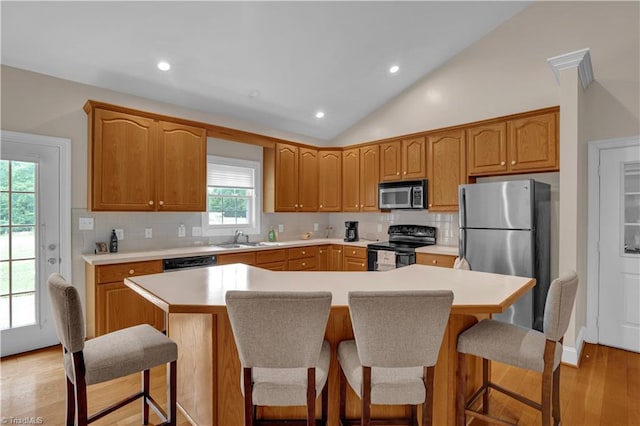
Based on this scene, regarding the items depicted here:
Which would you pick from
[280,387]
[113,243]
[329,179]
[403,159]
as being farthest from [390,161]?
[280,387]

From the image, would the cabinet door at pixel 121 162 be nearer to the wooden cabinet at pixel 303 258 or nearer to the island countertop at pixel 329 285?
the island countertop at pixel 329 285

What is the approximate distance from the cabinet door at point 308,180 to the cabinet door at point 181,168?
153 cm

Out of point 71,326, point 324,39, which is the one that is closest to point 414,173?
point 324,39

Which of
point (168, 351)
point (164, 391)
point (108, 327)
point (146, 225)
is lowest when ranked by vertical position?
point (164, 391)

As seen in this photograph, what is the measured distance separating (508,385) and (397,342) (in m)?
1.80

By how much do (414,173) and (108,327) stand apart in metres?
3.79

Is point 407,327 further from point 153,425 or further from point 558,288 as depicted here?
point 153,425

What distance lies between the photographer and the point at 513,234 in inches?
124

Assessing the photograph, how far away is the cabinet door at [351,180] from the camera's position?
5.04 metres

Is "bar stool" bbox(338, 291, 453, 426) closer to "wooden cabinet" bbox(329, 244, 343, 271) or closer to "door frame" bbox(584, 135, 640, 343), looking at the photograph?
"door frame" bbox(584, 135, 640, 343)

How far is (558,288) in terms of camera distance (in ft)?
5.21

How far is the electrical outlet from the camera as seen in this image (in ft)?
10.8

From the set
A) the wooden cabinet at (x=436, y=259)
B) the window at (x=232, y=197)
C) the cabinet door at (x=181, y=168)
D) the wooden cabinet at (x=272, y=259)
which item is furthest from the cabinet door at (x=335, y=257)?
the cabinet door at (x=181, y=168)

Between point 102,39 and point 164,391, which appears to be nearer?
point 164,391
